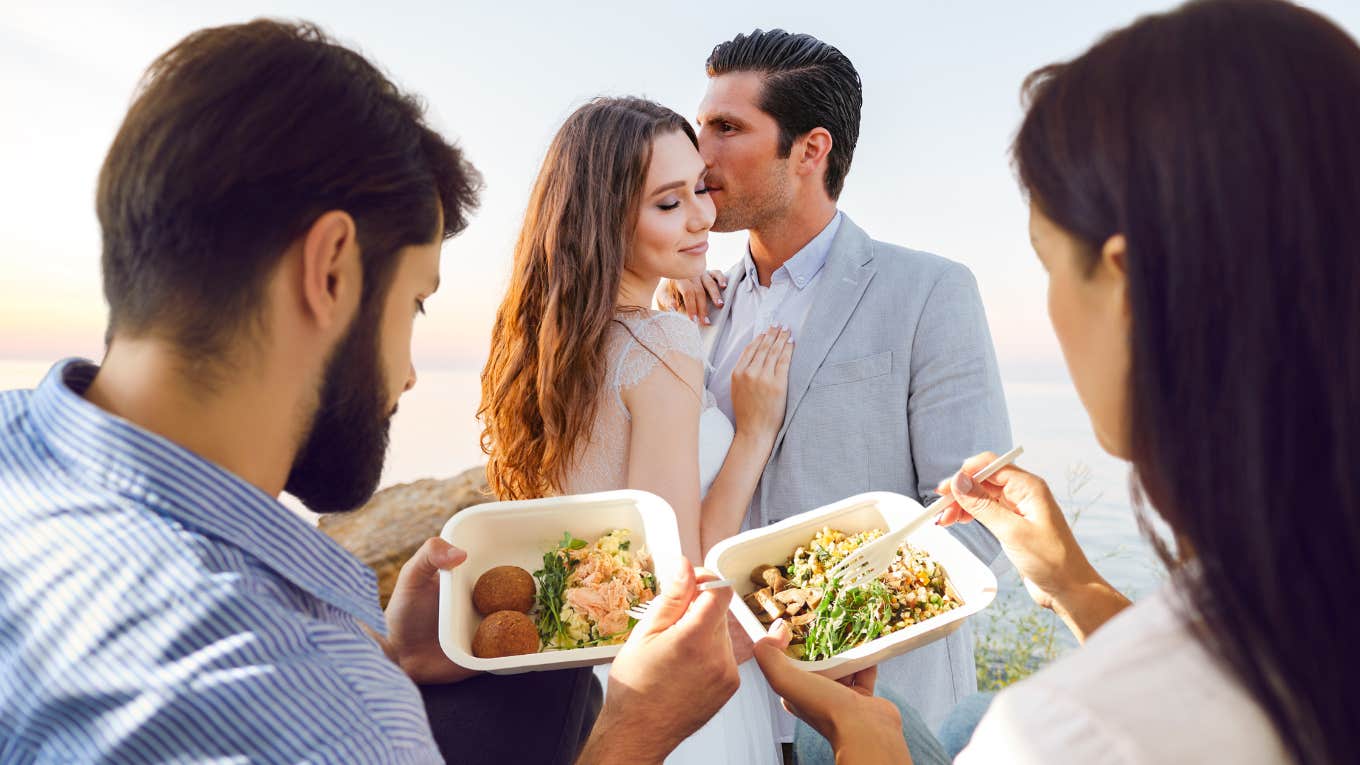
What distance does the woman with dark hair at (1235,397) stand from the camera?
82 cm

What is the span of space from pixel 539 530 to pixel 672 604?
70 cm

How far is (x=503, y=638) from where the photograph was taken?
1.87 metres

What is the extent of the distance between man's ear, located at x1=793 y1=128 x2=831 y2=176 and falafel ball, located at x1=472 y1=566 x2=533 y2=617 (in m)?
1.62

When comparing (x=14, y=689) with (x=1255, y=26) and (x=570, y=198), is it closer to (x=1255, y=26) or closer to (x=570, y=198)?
(x=1255, y=26)

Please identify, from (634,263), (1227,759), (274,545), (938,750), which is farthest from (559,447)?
(1227,759)

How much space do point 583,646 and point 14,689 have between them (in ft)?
3.49

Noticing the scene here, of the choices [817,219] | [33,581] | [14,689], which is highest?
[817,219]

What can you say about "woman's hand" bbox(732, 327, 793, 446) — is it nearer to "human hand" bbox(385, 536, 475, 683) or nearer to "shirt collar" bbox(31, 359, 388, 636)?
"human hand" bbox(385, 536, 475, 683)

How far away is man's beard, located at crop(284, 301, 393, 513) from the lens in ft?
4.19

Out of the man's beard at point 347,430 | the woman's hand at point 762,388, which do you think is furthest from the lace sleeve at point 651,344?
the man's beard at point 347,430

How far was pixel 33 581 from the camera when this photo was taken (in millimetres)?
1041

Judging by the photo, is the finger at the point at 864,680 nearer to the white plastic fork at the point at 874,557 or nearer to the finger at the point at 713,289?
the white plastic fork at the point at 874,557

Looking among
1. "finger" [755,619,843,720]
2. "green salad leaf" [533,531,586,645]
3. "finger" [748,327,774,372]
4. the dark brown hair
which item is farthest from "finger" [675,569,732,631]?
"finger" [748,327,774,372]

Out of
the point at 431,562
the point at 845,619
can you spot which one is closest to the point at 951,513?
the point at 845,619
